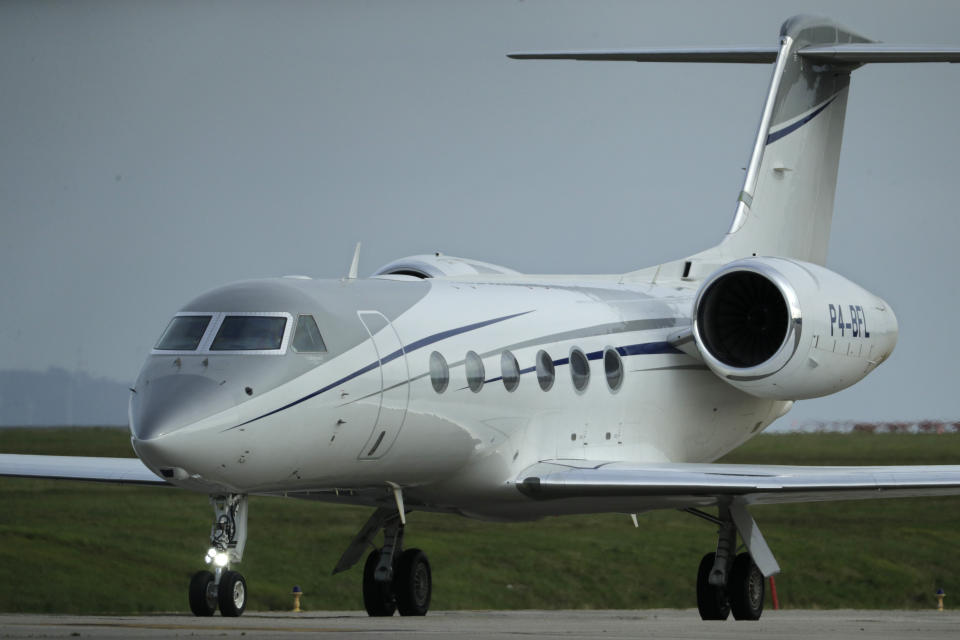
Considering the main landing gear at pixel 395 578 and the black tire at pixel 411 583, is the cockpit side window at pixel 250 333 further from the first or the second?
the black tire at pixel 411 583

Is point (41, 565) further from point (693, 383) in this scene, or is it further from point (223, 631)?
point (223, 631)

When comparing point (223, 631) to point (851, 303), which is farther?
point (851, 303)

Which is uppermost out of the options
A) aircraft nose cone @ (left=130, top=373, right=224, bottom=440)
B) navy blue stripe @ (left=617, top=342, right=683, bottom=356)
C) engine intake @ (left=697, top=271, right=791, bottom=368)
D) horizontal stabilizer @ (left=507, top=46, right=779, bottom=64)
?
horizontal stabilizer @ (left=507, top=46, right=779, bottom=64)

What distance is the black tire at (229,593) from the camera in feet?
54.7

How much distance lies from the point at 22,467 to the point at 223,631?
6.39m

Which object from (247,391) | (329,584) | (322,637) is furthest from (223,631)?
(329,584)

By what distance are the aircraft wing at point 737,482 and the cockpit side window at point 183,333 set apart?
14.7ft

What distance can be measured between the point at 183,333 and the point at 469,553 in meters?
18.1

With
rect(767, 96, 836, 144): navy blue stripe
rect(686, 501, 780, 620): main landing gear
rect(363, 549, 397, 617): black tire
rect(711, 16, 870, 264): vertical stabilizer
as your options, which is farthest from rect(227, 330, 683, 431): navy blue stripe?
rect(767, 96, 836, 144): navy blue stripe

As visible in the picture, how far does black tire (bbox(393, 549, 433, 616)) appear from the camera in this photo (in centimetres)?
2058

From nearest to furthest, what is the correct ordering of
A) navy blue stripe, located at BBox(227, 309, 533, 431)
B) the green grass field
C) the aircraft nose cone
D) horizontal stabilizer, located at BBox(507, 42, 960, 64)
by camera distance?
the aircraft nose cone, navy blue stripe, located at BBox(227, 309, 533, 431), horizontal stabilizer, located at BBox(507, 42, 960, 64), the green grass field

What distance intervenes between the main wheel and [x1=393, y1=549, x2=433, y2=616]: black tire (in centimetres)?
414

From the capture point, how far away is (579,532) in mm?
36125

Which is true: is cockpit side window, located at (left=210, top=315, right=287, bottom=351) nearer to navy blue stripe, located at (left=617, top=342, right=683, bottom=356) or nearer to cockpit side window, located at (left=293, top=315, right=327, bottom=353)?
cockpit side window, located at (left=293, top=315, right=327, bottom=353)
